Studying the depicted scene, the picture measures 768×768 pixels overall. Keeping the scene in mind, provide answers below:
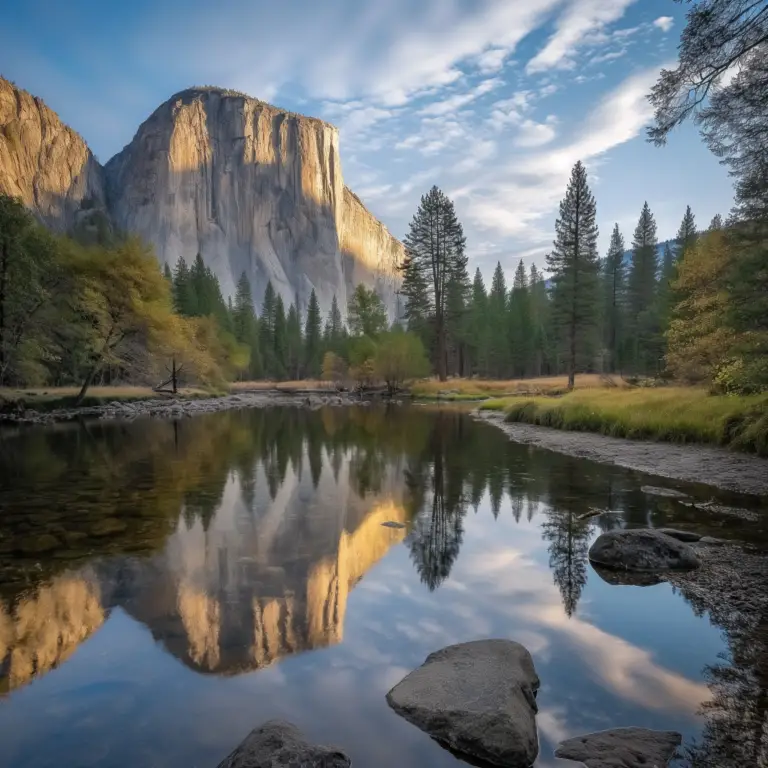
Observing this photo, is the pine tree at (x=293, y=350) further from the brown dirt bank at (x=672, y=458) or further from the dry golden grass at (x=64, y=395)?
the brown dirt bank at (x=672, y=458)

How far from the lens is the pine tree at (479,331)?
226ft

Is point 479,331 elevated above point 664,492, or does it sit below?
above

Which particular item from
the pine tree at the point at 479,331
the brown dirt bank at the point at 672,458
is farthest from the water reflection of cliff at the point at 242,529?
the pine tree at the point at 479,331

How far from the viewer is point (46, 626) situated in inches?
178

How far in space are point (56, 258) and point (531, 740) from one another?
1338 inches

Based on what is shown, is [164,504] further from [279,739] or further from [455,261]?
[455,261]

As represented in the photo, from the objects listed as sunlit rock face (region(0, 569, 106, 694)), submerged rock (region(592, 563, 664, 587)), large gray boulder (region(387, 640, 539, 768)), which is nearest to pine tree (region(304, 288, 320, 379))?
sunlit rock face (region(0, 569, 106, 694))

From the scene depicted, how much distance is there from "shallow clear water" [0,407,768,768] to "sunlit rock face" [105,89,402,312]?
116m

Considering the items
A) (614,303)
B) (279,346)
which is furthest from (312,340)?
(614,303)

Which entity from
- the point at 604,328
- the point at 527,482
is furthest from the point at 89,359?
the point at 604,328

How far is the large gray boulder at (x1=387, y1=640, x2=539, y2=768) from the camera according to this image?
9.40 feet

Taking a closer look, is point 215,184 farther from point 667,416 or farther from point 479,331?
Result: point 667,416

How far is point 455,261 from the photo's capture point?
167 ft

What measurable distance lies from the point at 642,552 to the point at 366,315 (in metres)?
52.6
